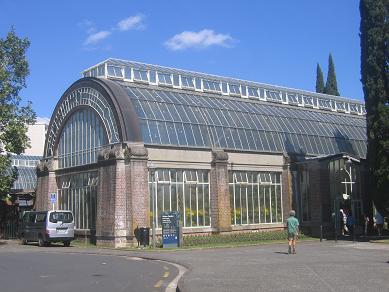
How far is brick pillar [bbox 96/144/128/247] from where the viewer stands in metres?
30.1

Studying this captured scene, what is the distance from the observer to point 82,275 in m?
15.6

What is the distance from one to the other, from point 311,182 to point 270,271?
944 inches

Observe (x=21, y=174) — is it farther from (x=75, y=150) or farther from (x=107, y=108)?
(x=107, y=108)

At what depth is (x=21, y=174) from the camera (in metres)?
61.1

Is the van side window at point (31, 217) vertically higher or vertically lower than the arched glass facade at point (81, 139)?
lower

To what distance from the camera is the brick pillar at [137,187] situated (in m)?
30.2

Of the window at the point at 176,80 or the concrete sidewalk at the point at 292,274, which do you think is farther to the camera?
the window at the point at 176,80

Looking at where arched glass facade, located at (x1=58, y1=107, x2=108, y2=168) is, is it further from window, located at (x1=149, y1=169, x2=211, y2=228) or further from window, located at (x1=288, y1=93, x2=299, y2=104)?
window, located at (x1=288, y1=93, x2=299, y2=104)

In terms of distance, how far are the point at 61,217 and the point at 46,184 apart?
26.1 feet

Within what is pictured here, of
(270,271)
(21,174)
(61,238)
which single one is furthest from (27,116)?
(21,174)

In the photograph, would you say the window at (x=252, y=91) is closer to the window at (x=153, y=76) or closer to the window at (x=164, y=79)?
the window at (x=164, y=79)

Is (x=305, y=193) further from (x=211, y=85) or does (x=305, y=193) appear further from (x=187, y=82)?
(x=187, y=82)

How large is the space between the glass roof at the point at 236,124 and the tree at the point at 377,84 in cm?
882

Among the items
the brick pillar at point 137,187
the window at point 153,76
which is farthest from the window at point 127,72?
the brick pillar at point 137,187
